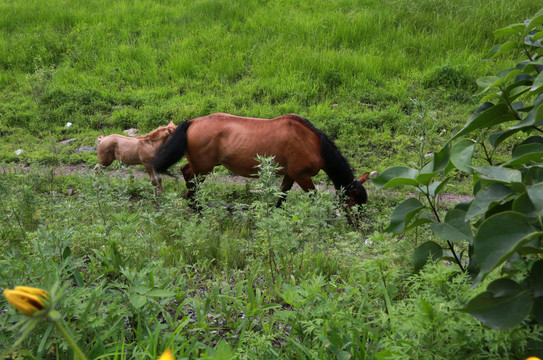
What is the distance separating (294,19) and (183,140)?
6085 millimetres

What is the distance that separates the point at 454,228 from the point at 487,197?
0.29 meters

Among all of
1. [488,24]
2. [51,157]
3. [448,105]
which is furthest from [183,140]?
[488,24]

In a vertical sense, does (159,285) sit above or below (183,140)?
above

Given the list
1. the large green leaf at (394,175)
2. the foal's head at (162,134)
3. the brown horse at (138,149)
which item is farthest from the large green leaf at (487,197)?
the foal's head at (162,134)

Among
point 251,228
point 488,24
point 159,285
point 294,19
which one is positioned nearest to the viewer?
point 159,285

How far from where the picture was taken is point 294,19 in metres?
10.3

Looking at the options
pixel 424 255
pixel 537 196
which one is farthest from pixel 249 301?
pixel 537 196

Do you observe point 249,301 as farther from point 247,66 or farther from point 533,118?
point 247,66

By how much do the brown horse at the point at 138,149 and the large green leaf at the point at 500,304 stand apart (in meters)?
4.95

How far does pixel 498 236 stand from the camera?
109cm

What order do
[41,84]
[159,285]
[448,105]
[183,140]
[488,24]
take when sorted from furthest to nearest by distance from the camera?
1. [488,24]
2. [41,84]
3. [448,105]
4. [183,140]
5. [159,285]

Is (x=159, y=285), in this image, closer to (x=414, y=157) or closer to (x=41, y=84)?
(x=414, y=157)

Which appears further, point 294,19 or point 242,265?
point 294,19

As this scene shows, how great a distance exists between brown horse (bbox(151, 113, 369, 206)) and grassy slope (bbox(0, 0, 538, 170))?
160 cm
